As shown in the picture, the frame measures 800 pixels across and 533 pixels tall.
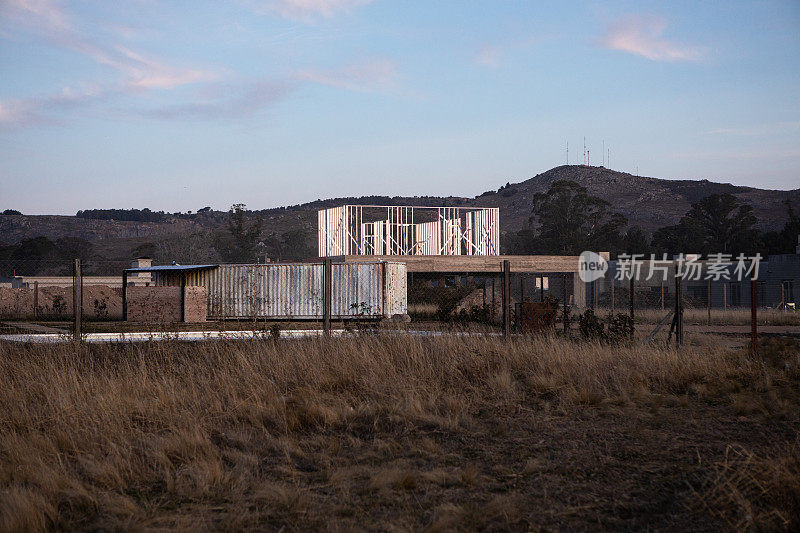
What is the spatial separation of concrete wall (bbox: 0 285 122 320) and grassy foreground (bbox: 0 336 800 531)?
2175 cm

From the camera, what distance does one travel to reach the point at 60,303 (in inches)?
1273

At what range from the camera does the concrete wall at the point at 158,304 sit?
27.7 metres

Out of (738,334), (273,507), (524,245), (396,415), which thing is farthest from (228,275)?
(524,245)

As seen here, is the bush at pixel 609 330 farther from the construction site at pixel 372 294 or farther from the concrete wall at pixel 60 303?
the concrete wall at pixel 60 303

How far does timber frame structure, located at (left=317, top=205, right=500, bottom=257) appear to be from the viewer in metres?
42.5

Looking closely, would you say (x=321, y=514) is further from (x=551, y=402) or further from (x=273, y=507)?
(x=551, y=402)

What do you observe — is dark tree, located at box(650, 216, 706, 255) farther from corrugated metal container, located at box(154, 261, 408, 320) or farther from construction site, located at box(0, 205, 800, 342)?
corrugated metal container, located at box(154, 261, 408, 320)

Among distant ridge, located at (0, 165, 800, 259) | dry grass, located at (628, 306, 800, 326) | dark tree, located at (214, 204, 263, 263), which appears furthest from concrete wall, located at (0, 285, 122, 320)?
distant ridge, located at (0, 165, 800, 259)

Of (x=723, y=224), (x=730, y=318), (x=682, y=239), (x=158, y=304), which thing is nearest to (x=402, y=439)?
(x=158, y=304)

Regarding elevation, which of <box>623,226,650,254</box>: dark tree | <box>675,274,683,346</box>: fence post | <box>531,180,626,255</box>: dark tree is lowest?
<box>675,274,683,346</box>: fence post

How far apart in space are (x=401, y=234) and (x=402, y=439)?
3779 cm

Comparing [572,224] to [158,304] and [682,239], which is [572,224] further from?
[158,304]

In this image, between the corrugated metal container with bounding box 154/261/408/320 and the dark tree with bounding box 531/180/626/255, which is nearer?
the corrugated metal container with bounding box 154/261/408/320

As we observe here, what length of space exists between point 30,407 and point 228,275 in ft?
77.8
